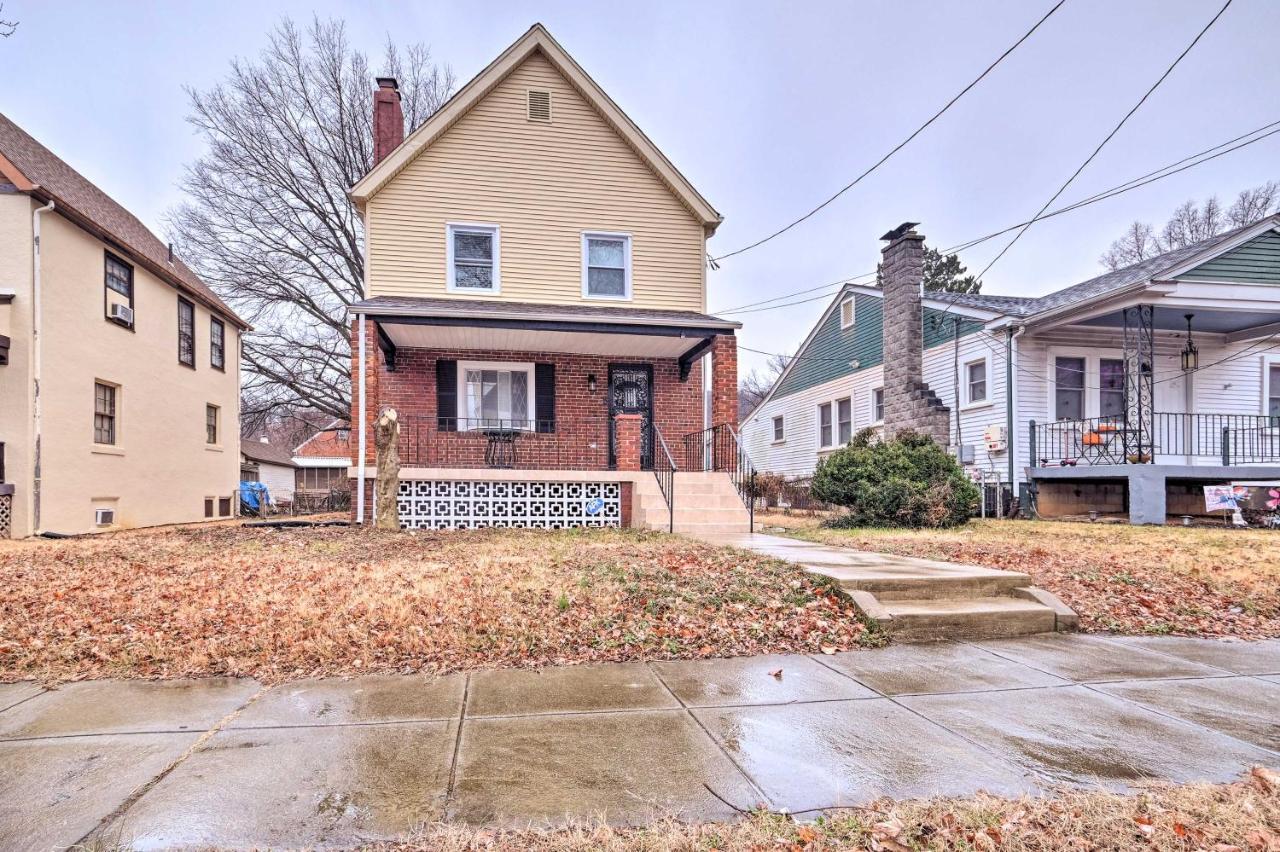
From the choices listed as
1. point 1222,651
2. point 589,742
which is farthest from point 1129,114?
point 589,742

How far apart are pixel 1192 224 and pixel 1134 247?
90.3 inches

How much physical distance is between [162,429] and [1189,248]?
2305cm

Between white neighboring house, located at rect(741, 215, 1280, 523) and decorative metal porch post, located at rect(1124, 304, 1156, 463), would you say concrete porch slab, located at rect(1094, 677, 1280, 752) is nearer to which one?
white neighboring house, located at rect(741, 215, 1280, 523)

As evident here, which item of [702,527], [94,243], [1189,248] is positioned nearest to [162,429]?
[94,243]

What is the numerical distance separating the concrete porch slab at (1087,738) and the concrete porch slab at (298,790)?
2.37 m

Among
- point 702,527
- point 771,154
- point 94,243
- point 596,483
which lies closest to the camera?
point 702,527

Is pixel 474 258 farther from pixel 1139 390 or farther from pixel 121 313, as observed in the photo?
pixel 1139 390

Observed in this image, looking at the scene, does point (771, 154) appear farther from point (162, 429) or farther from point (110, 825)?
point (110, 825)

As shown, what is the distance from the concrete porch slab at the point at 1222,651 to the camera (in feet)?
13.6

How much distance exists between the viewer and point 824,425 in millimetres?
21250

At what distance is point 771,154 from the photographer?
2486cm

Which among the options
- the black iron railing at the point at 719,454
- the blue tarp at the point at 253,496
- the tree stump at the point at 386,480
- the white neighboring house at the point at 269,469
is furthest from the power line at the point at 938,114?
the white neighboring house at the point at 269,469

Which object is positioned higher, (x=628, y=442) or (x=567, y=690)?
(x=628, y=442)

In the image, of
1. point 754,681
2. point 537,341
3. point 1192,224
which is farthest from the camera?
point 1192,224
